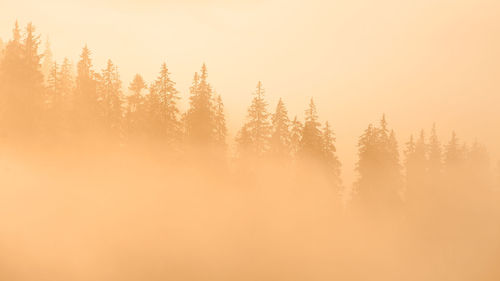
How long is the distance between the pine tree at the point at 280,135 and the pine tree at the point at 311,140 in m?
1.62

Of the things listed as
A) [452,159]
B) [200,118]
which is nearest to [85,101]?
[200,118]

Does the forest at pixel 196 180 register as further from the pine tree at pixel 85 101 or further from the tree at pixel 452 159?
the tree at pixel 452 159

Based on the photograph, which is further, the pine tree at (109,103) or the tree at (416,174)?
the tree at (416,174)

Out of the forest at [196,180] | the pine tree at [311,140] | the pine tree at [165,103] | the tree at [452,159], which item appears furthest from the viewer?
the tree at [452,159]

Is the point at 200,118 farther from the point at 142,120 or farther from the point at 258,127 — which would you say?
the point at 258,127

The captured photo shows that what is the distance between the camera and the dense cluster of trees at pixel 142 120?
33.2 metres

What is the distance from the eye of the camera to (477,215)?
6731cm

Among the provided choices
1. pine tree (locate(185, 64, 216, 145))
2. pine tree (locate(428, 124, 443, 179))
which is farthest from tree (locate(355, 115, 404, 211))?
pine tree (locate(185, 64, 216, 145))

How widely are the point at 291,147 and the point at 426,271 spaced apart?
705 inches

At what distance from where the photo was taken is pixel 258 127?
147 ft

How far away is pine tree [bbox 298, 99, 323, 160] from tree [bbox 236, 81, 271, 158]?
3.24 metres

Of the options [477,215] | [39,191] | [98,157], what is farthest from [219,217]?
[477,215]

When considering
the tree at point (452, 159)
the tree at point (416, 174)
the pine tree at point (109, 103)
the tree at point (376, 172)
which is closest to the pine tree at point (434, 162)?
the tree at point (416, 174)

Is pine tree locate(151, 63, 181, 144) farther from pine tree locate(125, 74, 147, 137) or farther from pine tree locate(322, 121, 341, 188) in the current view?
pine tree locate(322, 121, 341, 188)
